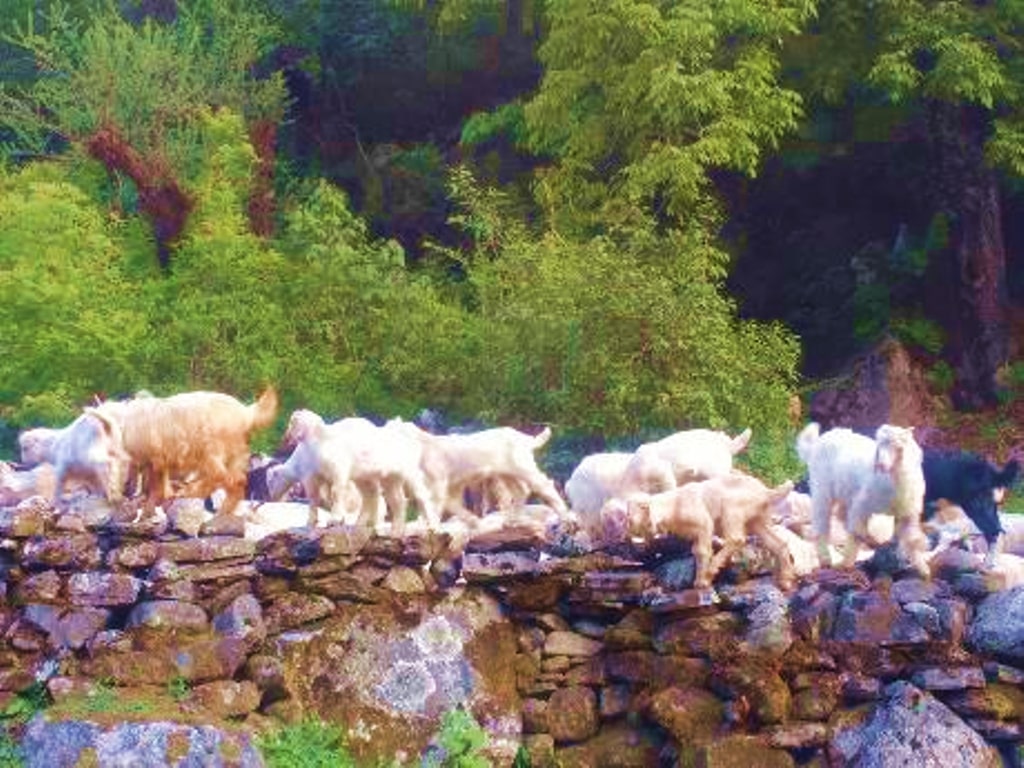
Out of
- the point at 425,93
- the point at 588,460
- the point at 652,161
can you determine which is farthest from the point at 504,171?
the point at 588,460

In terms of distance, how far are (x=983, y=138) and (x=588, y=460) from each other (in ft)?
34.8

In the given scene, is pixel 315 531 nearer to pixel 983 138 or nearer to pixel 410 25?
pixel 983 138

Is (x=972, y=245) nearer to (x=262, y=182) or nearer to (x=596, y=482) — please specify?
(x=262, y=182)

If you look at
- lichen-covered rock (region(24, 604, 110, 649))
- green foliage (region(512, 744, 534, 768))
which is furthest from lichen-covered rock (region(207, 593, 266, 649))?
green foliage (region(512, 744, 534, 768))

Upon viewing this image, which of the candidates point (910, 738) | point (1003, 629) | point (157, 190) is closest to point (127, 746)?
point (910, 738)

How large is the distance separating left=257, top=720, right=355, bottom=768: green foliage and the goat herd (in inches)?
52.6

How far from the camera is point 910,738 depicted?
10.6 metres

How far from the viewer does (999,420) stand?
20.9 meters

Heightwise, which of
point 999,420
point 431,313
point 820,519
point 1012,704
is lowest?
point 1012,704

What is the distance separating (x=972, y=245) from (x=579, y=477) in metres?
10.4

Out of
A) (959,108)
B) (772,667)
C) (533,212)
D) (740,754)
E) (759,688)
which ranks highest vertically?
(959,108)

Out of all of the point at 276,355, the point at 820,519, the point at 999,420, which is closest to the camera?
the point at 820,519

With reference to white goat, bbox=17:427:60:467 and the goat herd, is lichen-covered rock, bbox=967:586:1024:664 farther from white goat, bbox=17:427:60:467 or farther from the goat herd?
Result: white goat, bbox=17:427:60:467

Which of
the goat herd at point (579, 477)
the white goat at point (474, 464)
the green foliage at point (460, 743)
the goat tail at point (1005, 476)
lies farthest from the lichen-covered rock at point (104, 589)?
the goat tail at point (1005, 476)
